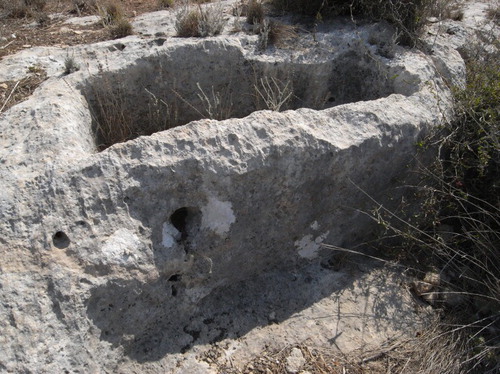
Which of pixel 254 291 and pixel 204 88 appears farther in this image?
pixel 204 88

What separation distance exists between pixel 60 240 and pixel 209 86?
209 centimetres

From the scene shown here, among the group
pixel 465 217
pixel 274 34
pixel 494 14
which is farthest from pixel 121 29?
pixel 494 14

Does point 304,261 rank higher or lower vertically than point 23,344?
lower

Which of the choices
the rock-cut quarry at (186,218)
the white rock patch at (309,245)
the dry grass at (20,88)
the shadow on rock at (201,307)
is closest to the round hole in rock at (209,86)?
the rock-cut quarry at (186,218)

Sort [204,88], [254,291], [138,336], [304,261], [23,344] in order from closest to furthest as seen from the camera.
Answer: [23,344], [138,336], [254,291], [304,261], [204,88]

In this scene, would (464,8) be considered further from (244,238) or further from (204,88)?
(244,238)

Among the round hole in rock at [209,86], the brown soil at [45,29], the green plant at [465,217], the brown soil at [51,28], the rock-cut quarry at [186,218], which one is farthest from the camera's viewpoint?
the brown soil at [51,28]

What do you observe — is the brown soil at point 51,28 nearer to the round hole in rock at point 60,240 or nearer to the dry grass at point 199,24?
the dry grass at point 199,24

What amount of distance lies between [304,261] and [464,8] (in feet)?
14.3

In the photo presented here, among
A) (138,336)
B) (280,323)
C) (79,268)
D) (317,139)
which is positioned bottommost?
(280,323)

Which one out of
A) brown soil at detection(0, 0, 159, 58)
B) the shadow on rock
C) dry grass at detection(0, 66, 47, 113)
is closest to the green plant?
the shadow on rock

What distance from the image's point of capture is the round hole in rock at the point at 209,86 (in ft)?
11.6

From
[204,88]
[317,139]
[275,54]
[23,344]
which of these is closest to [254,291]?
[317,139]

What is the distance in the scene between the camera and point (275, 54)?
4.06 m
